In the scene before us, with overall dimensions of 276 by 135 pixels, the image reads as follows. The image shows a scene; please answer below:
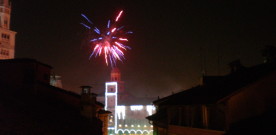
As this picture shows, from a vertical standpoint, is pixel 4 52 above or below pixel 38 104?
above

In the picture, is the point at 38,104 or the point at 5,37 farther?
the point at 5,37

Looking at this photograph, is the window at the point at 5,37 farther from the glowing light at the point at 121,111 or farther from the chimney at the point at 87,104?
the chimney at the point at 87,104

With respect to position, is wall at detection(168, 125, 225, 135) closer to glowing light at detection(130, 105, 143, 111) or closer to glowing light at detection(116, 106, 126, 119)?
glowing light at detection(130, 105, 143, 111)

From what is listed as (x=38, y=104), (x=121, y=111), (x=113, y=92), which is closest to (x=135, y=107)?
(x=121, y=111)

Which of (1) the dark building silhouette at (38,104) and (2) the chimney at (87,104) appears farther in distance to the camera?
(2) the chimney at (87,104)

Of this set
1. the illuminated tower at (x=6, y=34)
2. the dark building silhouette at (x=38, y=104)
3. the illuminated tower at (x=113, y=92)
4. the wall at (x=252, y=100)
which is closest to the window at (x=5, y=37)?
the illuminated tower at (x=6, y=34)

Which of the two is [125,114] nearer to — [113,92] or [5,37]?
[113,92]

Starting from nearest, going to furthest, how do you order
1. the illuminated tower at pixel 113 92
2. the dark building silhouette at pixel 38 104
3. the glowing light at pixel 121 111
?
the dark building silhouette at pixel 38 104
the illuminated tower at pixel 113 92
the glowing light at pixel 121 111
